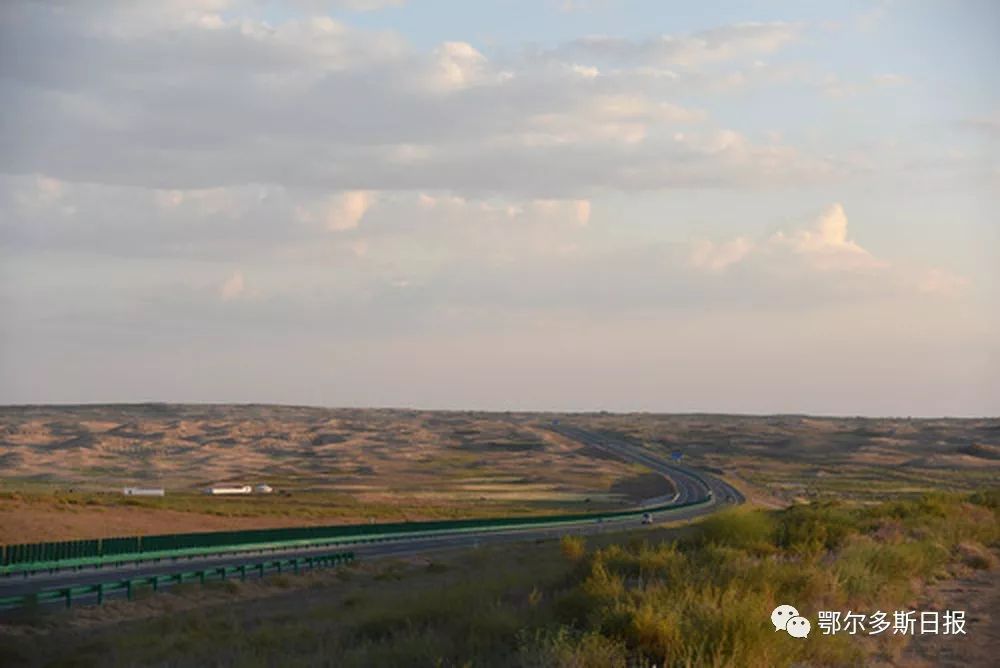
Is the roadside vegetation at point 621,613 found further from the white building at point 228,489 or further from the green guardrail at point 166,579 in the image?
the white building at point 228,489

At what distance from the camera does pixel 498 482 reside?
482ft

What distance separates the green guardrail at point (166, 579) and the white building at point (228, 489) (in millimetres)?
63170

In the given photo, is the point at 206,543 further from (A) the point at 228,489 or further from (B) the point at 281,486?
(B) the point at 281,486

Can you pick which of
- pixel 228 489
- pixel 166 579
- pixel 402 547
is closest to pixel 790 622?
pixel 166 579

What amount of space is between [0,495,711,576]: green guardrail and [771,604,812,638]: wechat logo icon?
1255 inches

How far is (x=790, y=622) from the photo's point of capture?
1595cm

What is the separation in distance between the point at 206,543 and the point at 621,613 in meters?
42.7

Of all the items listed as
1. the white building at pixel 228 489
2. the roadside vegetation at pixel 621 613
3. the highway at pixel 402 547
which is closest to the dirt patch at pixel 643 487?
the highway at pixel 402 547

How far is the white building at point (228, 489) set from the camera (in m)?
116

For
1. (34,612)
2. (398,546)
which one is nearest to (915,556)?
(34,612)

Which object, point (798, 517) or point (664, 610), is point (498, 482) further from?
point (664, 610)

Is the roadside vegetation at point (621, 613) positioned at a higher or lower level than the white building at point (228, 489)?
higher

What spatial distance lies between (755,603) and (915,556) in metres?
12.6

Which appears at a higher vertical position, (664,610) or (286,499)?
(664,610)
